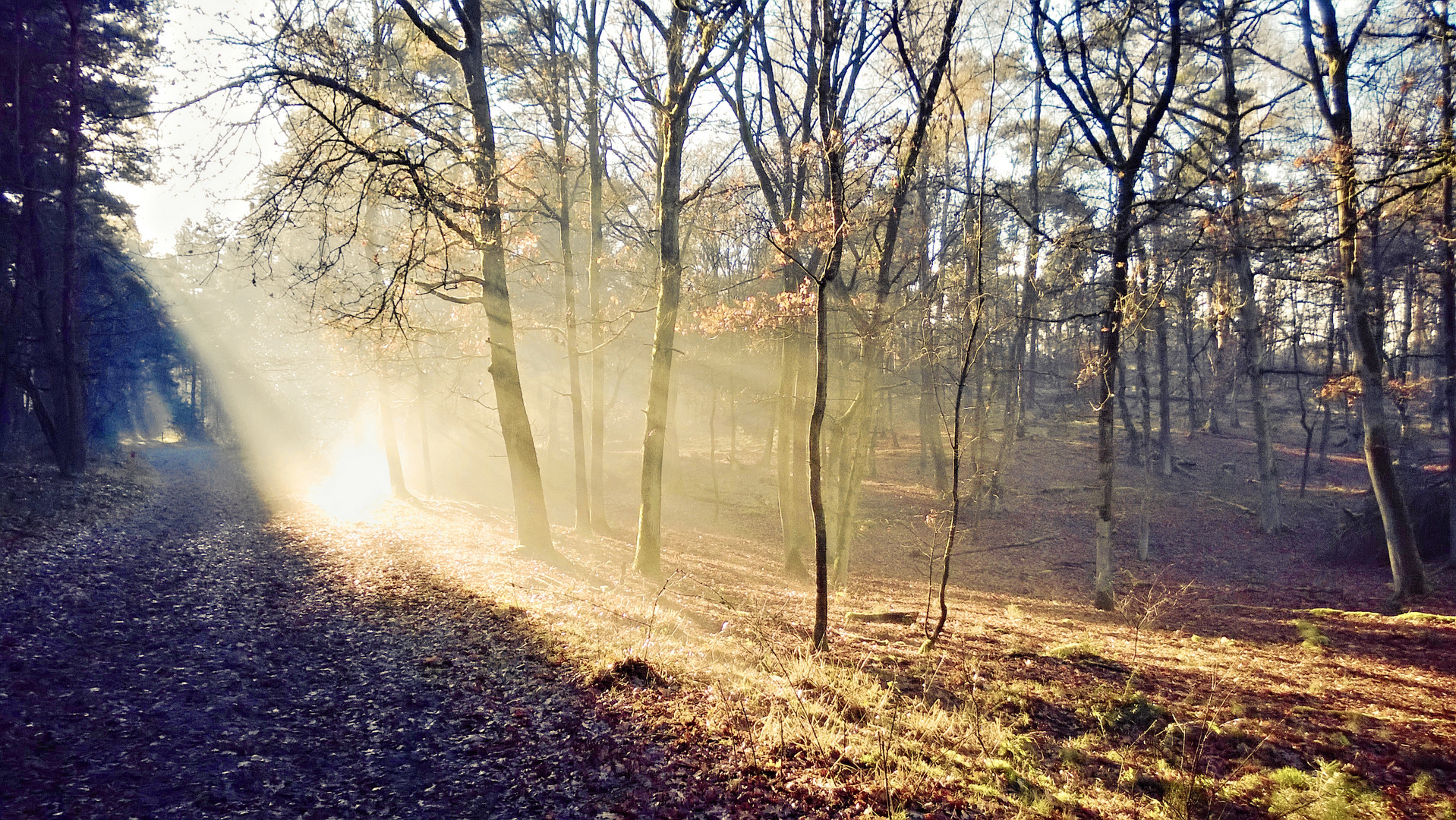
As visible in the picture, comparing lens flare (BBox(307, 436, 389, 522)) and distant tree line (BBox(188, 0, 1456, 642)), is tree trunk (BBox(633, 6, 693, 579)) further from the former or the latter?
lens flare (BBox(307, 436, 389, 522))

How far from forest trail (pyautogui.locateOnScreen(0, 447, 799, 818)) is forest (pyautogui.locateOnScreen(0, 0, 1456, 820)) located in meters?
0.04

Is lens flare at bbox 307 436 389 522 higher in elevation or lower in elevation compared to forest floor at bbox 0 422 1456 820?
lower

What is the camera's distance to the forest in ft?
14.5

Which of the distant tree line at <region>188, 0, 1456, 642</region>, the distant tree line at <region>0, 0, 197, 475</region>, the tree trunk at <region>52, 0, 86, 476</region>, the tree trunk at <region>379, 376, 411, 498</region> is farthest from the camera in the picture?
the tree trunk at <region>379, 376, 411, 498</region>

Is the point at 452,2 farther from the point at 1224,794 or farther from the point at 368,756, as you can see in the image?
the point at 1224,794

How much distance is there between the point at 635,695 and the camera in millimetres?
5172

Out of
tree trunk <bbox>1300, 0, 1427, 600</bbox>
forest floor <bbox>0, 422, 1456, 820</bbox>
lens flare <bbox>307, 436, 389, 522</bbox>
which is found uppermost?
tree trunk <bbox>1300, 0, 1427, 600</bbox>

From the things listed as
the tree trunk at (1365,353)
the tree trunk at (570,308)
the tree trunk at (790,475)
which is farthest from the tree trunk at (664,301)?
the tree trunk at (1365,353)

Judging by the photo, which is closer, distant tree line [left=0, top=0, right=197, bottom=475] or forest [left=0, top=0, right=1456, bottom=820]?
forest [left=0, top=0, right=1456, bottom=820]

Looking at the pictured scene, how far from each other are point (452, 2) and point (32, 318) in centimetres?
1888

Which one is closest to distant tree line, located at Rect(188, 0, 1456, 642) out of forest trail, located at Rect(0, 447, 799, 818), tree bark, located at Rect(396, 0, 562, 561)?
A: tree bark, located at Rect(396, 0, 562, 561)

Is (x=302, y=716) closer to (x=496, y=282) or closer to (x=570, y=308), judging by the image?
(x=496, y=282)

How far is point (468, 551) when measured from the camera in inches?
485

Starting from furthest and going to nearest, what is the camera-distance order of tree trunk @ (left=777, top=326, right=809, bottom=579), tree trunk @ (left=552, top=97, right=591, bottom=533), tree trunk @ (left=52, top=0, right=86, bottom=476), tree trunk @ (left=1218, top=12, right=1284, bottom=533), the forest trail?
tree trunk @ (left=52, top=0, right=86, bottom=476)
tree trunk @ (left=1218, top=12, right=1284, bottom=533)
tree trunk @ (left=552, top=97, right=591, bottom=533)
tree trunk @ (left=777, top=326, right=809, bottom=579)
the forest trail
